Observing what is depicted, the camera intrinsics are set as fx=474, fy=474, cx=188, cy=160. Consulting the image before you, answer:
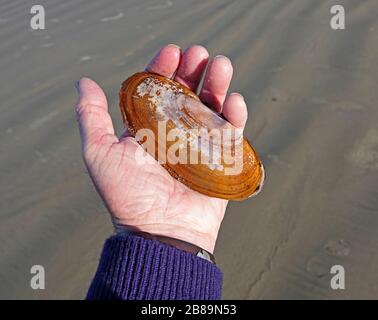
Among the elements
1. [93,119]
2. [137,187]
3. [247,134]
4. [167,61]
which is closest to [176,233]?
[137,187]

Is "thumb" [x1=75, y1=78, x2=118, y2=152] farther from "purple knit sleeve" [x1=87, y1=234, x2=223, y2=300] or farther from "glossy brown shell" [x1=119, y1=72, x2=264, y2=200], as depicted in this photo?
"purple knit sleeve" [x1=87, y1=234, x2=223, y2=300]

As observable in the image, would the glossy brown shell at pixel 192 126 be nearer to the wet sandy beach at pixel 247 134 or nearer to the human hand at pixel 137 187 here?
the human hand at pixel 137 187

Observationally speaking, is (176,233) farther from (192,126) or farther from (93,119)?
(93,119)

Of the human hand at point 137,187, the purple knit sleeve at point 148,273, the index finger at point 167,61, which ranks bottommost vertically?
the purple knit sleeve at point 148,273

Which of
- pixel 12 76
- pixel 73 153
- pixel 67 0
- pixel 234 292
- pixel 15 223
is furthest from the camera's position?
pixel 67 0

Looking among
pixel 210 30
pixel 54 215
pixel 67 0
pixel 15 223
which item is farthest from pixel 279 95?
pixel 67 0

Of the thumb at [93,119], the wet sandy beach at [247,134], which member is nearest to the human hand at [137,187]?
the thumb at [93,119]

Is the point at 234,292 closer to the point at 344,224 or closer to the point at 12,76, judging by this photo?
the point at 344,224

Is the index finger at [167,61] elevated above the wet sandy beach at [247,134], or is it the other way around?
the index finger at [167,61]
